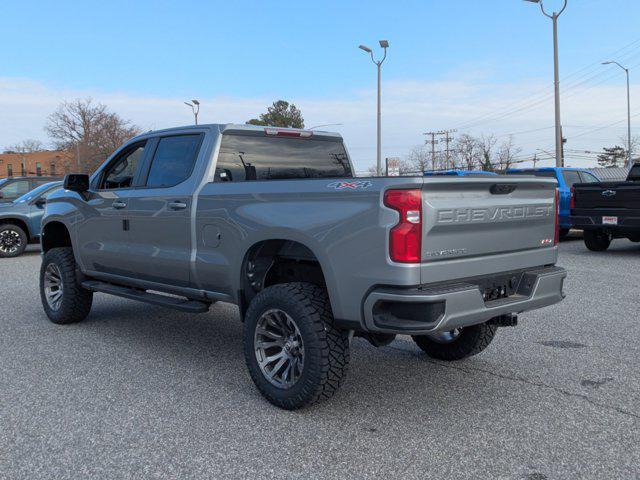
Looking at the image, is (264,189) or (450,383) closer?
(264,189)

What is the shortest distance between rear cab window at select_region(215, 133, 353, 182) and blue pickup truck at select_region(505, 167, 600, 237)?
8.91 m

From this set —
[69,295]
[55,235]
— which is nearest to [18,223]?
[55,235]

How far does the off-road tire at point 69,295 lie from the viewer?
6488mm

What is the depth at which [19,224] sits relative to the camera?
14.0 m

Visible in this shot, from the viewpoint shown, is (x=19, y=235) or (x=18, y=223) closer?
(x=19, y=235)

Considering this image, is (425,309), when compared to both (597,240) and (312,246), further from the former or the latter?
(597,240)

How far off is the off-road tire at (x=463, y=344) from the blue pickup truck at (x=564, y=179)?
9.44 metres

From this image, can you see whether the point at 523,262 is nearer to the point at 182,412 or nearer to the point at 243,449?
the point at 243,449

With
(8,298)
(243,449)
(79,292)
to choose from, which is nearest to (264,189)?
(243,449)

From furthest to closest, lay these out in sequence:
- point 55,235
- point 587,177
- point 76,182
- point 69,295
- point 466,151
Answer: point 466,151, point 587,177, point 55,235, point 69,295, point 76,182

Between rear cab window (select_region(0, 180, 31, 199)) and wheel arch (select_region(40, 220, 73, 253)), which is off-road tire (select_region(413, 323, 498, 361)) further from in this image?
rear cab window (select_region(0, 180, 31, 199))

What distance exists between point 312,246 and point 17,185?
1340cm

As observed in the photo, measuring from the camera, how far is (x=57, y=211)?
22.1ft

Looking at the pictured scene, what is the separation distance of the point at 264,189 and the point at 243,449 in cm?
174
